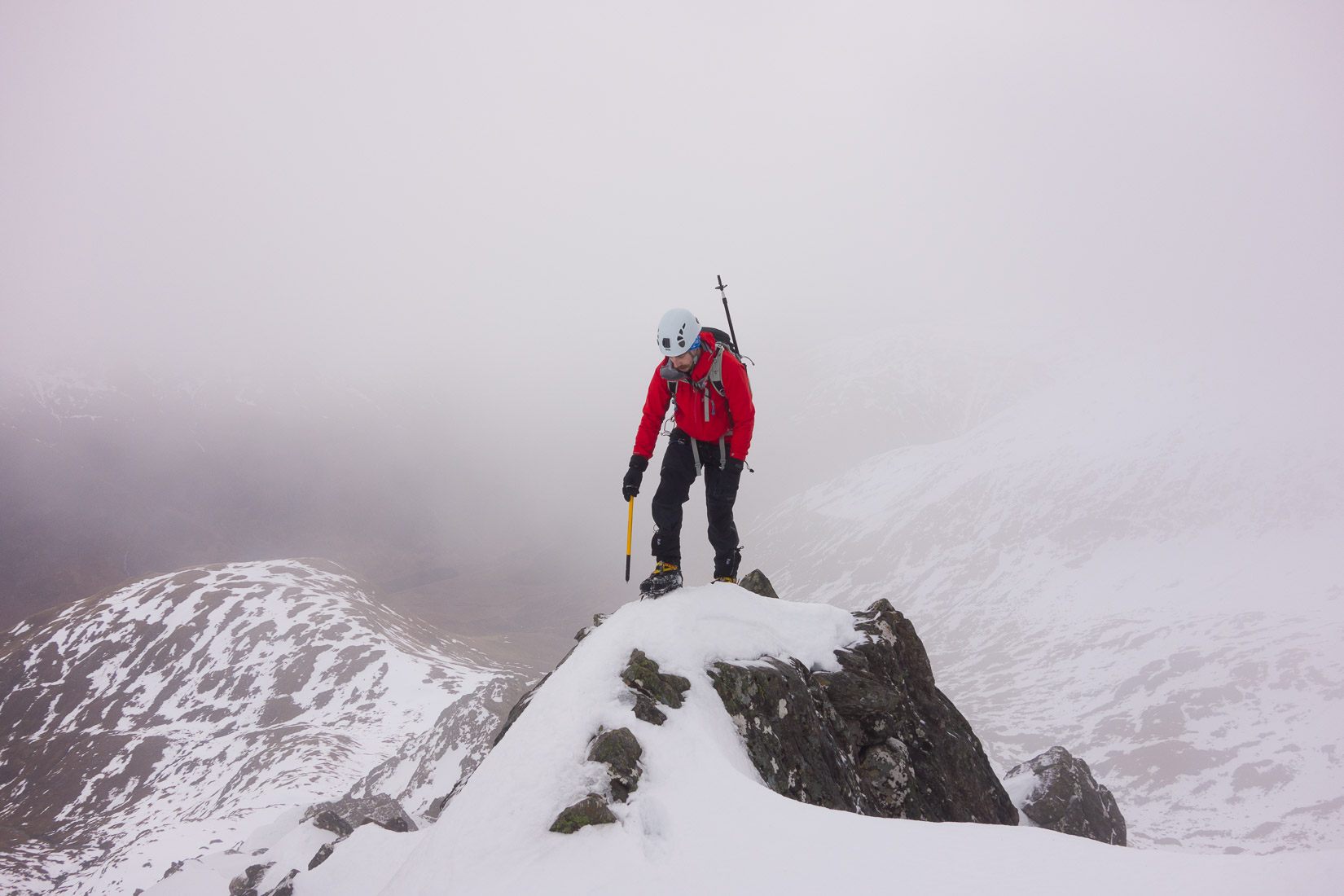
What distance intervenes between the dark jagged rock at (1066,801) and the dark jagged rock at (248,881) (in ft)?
82.4

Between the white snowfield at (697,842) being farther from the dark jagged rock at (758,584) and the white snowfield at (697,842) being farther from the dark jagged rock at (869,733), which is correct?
→ the dark jagged rock at (758,584)

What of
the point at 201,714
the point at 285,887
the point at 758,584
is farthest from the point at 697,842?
the point at 201,714

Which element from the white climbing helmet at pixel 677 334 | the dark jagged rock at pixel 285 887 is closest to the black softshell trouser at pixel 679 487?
the white climbing helmet at pixel 677 334

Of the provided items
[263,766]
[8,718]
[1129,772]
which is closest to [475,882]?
[263,766]

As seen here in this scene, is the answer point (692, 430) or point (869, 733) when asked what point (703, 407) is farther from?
point (869, 733)

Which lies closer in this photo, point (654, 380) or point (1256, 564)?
point (654, 380)

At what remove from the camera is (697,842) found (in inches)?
237

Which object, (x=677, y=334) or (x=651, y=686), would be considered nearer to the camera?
(x=651, y=686)

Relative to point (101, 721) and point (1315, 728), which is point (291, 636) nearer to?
point (101, 721)

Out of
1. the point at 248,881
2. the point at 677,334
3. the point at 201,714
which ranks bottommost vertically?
the point at 201,714

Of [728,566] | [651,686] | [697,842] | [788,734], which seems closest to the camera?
[697,842]

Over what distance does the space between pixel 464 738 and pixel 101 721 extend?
142 metres

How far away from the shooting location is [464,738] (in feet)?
241

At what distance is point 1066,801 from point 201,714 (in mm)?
192445
